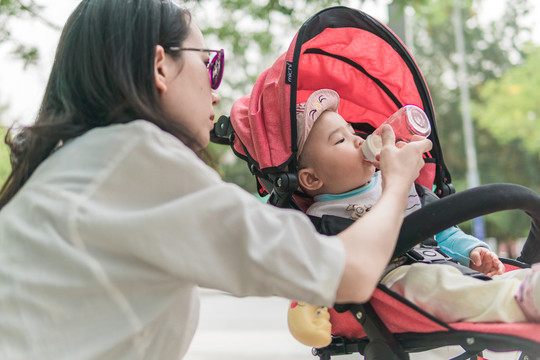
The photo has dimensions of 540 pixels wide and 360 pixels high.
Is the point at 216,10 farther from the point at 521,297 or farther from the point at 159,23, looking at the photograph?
the point at 521,297

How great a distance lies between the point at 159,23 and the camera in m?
1.46

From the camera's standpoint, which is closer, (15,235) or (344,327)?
(15,235)

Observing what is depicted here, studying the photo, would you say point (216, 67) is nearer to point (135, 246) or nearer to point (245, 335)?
point (135, 246)

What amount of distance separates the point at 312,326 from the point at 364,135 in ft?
3.28

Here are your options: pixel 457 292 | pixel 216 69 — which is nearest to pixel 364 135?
pixel 216 69

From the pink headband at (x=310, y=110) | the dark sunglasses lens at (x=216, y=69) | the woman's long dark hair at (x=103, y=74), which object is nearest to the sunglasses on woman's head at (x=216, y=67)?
the dark sunglasses lens at (x=216, y=69)

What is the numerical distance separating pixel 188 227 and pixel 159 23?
632 millimetres

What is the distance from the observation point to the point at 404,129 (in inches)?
81.2

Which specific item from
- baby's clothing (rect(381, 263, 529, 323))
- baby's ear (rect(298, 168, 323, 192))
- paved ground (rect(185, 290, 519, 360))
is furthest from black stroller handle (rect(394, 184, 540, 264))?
paved ground (rect(185, 290, 519, 360))

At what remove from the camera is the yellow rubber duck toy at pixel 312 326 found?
5.35 feet

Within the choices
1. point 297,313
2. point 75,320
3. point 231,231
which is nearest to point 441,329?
point 297,313

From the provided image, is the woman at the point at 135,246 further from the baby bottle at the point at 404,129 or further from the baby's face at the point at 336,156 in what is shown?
the baby's face at the point at 336,156

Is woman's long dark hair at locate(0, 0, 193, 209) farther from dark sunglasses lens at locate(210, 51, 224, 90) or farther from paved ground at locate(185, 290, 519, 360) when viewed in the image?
paved ground at locate(185, 290, 519, 360)

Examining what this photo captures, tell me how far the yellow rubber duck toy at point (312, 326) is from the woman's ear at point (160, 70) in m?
0.73
